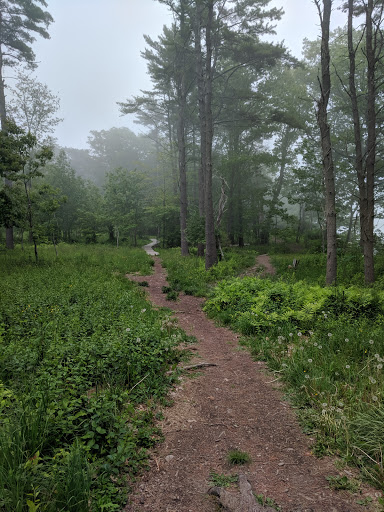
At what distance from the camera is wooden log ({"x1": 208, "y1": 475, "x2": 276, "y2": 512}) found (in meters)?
2.10

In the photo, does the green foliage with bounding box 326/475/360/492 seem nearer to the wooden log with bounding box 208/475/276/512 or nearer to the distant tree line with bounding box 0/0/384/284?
the wooden log with bounding box 208/475/276/512

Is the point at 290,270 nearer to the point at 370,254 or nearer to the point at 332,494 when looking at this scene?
the point at 370,254

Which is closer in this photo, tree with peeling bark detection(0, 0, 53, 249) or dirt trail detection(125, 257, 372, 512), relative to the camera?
dirt trail detection(125, 257, 372, 512)

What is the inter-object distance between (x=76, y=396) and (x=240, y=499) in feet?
6.52

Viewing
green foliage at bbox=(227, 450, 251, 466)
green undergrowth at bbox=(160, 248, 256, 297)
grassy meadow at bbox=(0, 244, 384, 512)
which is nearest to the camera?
grassy meadow at bbox=(0, 244, 384, 512)

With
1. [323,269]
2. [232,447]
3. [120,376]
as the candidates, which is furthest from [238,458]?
[323,269]

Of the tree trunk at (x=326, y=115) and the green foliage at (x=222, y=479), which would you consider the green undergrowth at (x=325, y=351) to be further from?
the tree trunk at (x=326, y=115)

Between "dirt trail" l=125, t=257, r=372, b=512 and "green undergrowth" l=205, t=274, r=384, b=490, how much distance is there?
264mm

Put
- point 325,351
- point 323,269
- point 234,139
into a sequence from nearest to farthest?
1. point 325,351
2. point 323,269
3. point 234,139

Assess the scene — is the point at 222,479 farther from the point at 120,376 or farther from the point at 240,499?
the point at 120,376

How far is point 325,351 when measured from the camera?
4.48 meters

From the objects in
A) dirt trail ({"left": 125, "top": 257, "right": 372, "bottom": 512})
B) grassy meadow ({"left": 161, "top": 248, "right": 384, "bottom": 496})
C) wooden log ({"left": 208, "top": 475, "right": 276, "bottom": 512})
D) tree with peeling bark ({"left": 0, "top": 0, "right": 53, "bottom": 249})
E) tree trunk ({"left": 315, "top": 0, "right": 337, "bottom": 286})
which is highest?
tree with peeling bark ({"left": 0, "top": 0, "right": 53, "bottom": 249})

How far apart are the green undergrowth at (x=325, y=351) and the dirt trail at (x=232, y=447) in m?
0.26

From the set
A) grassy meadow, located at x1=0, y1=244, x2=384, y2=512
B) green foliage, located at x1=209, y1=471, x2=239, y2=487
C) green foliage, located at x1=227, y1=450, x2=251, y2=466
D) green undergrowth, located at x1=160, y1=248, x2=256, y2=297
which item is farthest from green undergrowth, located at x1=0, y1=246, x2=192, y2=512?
green undergrowth, located at x1=160, y1=248, x2=256, y2=297
